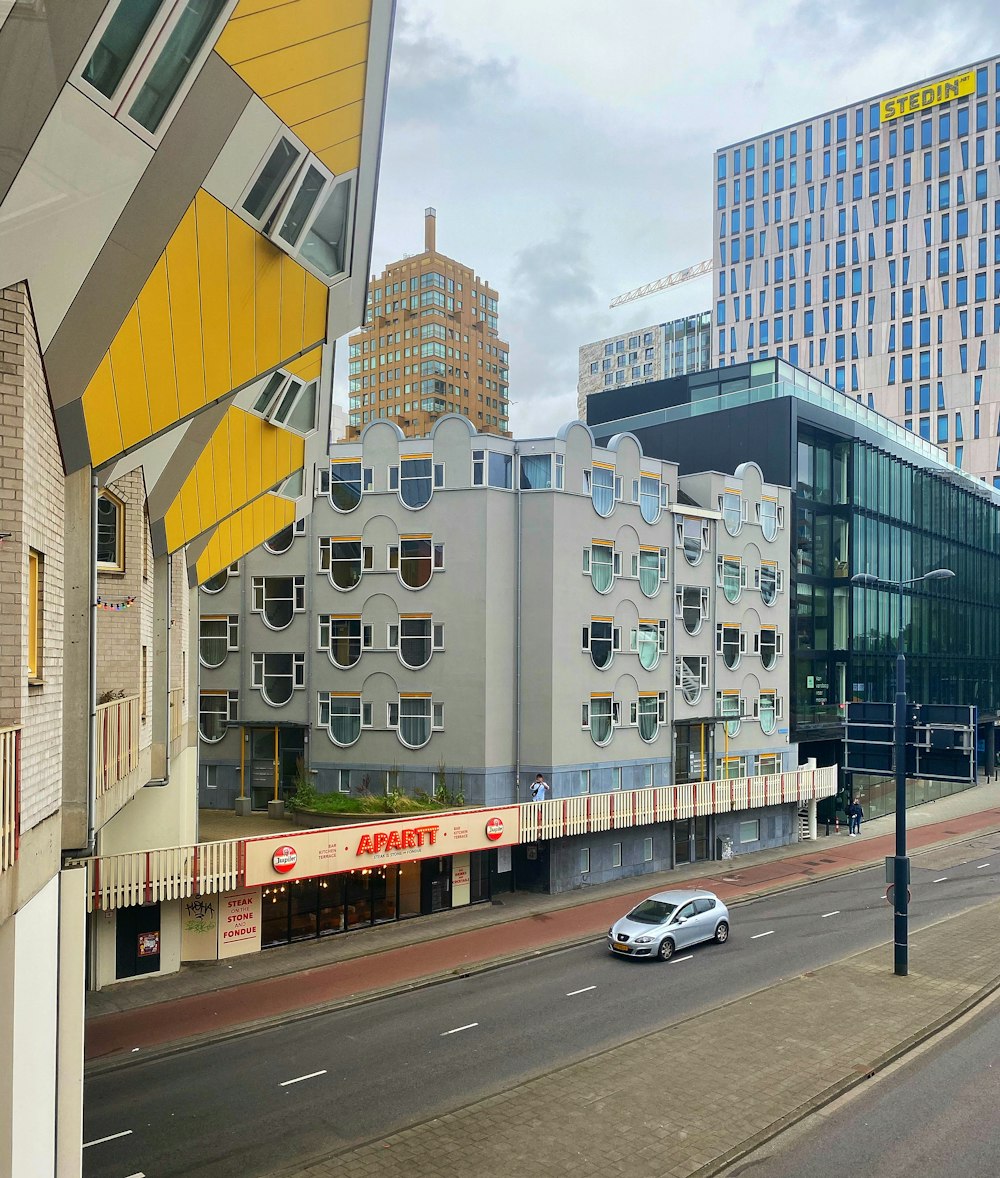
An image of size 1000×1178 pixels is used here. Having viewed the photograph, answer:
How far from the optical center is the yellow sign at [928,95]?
8600 centimetres

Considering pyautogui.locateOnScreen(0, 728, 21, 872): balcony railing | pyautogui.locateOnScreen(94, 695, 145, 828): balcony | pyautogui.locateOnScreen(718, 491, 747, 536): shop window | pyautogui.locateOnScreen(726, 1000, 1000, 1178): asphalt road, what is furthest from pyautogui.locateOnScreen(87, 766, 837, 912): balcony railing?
pyautogui.locateOnScreen(0, 728, 21, 872): balcony railing

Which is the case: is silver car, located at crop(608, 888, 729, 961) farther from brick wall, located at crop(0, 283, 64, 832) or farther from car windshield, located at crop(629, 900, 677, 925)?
brick wall, located at crop(0, 283, 64, 832)

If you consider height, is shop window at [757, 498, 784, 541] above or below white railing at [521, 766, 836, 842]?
above

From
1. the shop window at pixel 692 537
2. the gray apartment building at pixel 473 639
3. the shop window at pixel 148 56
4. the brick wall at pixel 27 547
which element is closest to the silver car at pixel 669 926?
the gray apartment building at pixel 473 639

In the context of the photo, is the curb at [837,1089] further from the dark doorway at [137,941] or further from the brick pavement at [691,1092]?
the dark doorway at [137,941]

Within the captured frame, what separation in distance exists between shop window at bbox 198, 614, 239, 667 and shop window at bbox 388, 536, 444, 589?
22.3ft

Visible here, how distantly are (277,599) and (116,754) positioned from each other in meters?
20.8

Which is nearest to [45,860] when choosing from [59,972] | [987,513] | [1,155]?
[59,972]

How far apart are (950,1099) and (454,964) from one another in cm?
1194

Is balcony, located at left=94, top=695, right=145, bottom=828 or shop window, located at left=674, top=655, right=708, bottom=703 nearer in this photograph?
balcony, located at left=94, top=695, right=145, bottom=828

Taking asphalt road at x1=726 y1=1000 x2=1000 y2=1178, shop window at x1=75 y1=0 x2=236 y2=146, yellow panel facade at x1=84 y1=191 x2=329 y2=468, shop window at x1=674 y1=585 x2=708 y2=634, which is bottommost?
asphalt road at x1=726 y1=1000 x2=1000 y2=1178

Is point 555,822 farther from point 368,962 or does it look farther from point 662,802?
point 368,962

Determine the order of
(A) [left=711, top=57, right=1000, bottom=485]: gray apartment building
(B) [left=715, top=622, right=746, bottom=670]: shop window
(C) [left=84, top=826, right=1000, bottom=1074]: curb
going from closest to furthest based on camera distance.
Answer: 1. (C) [left=84, top=826, right=1000, bottom=1074]: curb
2. (B) [left=715, top=622, right=746, bottom=670]: shop window
3. (A) [left=711, top=57, right=1000, bottom=485]: gray apartment building

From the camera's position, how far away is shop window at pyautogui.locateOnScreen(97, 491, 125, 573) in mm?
15461
